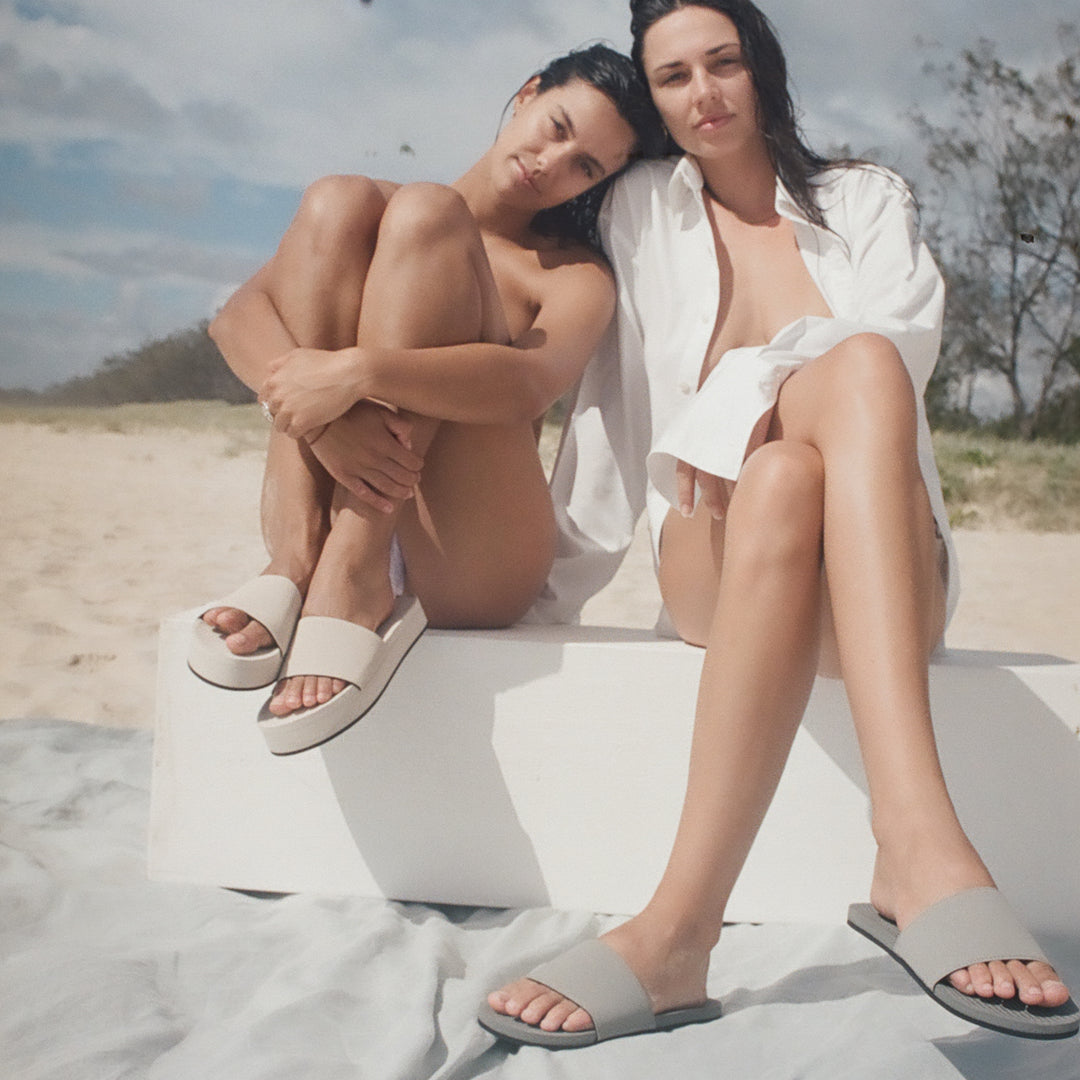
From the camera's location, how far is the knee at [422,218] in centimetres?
131

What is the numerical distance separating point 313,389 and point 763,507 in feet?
1.67

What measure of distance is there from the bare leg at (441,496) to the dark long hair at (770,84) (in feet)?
1.54

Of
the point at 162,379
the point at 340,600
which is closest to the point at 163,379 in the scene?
the point at 162,379

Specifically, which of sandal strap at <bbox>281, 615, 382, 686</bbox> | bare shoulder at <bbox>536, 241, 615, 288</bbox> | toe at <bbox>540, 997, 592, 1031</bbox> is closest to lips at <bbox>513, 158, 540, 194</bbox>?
bare shoulder at <bbox>536, 241, 615, 288</bbox>

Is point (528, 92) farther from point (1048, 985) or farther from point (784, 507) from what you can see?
point (1048, 985)

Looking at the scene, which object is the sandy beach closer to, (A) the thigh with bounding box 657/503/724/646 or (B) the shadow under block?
(B) the shadow under block

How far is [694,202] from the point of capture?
166 cm

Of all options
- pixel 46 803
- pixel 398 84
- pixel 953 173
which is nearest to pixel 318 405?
pixel 46 803

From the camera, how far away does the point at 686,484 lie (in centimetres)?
127

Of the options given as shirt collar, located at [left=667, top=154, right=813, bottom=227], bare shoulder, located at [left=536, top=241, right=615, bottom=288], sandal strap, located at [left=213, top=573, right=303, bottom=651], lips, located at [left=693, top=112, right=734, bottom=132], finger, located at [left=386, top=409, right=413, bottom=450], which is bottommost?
sandal strap, located at [left=213, top=573, right=303, bottom=651]

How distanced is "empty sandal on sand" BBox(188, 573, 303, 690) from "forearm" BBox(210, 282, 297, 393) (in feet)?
0.86

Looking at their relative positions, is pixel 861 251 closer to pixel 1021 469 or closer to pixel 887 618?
pixel 887 618

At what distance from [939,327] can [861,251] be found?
21cm

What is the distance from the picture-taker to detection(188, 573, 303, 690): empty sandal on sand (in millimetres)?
1209
